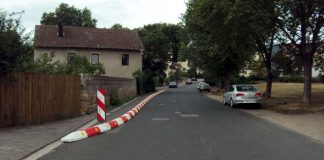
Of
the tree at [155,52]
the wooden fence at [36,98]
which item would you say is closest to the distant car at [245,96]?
the wooden fence at [36,98]

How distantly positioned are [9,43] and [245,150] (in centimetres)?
738

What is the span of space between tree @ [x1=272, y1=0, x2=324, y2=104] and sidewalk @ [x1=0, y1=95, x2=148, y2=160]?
41.7 ft

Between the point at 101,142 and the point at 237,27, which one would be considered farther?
the point at 237,27

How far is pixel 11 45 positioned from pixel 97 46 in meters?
45.4

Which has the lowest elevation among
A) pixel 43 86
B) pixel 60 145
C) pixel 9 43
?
pixel 60 145

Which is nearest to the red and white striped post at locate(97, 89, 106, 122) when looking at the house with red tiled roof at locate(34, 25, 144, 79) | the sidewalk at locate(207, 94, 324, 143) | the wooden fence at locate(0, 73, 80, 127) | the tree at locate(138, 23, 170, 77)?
the wooden fence at locate(0, 73, 80, 127)

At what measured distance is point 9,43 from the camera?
1348 centimetres

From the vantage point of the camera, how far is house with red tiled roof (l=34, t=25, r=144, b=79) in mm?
57875

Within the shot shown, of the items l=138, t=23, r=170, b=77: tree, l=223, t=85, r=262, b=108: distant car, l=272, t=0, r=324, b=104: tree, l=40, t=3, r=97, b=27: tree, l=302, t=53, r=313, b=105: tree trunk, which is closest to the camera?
l=272, t=0, r=324, b=104: tree

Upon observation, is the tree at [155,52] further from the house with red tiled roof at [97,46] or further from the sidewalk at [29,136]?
the sidewalk at [29,136]

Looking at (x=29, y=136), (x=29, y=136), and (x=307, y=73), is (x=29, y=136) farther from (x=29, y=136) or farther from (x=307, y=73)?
(x=307, y=73)

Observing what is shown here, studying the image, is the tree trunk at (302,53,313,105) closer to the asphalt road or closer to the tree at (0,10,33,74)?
the asphalt road

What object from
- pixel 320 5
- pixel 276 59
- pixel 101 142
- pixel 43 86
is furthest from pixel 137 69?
pixel 101 142

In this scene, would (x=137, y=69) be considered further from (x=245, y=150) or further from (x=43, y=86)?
(x=245, y=150)
